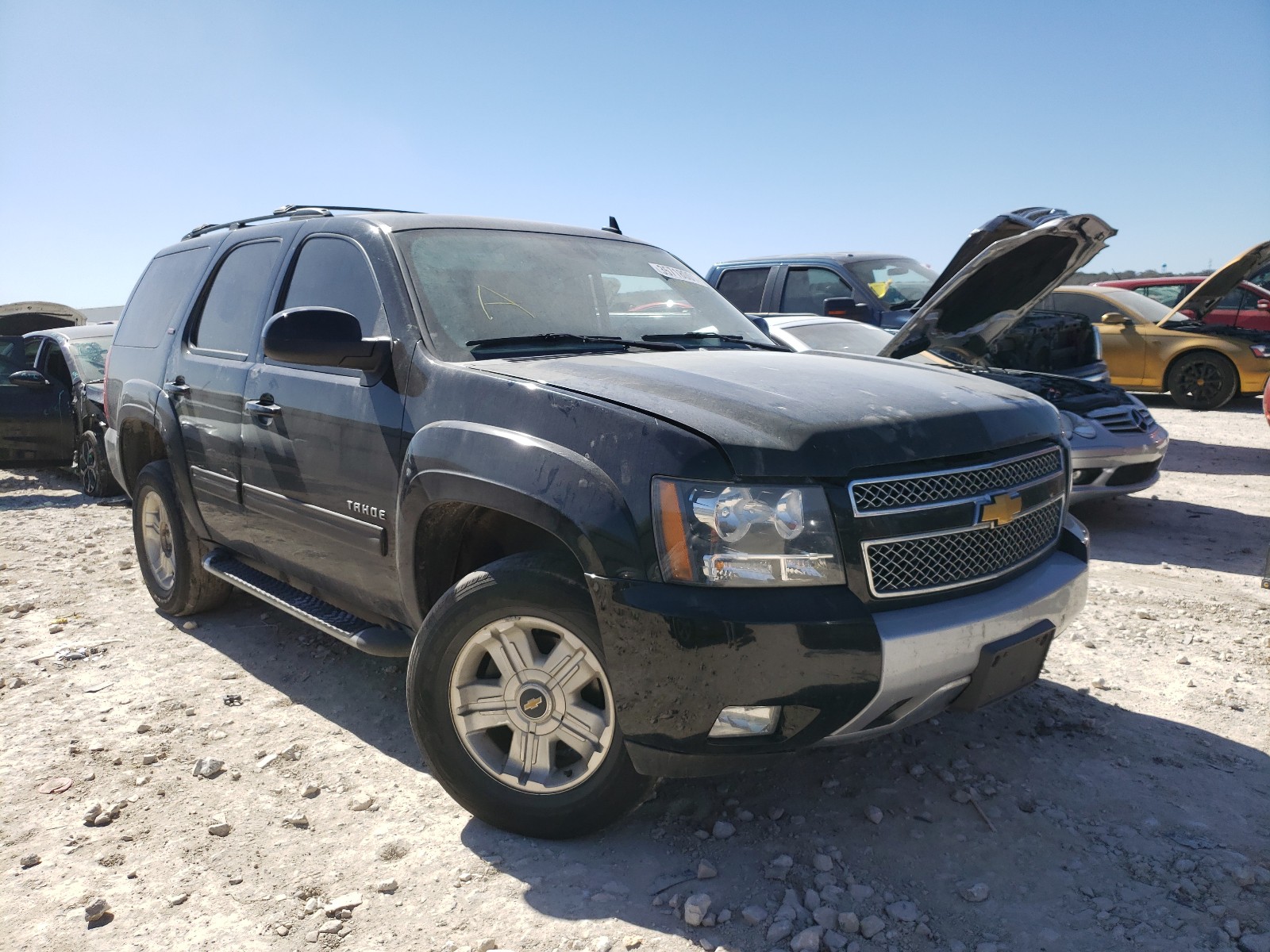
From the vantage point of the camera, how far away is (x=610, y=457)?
99.6 inches

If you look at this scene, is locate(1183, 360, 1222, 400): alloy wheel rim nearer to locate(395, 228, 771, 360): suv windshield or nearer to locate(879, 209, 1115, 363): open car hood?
locate(879, 209, 1115, 363): open car hood

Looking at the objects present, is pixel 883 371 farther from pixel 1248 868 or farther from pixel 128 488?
pixel 128 488

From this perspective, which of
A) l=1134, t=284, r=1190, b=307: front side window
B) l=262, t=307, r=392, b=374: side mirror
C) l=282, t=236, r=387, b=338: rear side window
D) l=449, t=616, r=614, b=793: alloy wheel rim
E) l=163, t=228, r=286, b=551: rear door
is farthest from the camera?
l=1134, t=284, r=1190, b=307: front side window

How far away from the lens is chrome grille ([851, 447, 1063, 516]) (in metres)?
2.51

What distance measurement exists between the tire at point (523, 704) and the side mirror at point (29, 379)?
28.2ft

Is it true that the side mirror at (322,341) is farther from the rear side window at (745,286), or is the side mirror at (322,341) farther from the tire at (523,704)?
the rear side window at (745,286)

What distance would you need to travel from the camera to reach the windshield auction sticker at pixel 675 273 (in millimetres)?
4250

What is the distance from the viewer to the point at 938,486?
2639 mm

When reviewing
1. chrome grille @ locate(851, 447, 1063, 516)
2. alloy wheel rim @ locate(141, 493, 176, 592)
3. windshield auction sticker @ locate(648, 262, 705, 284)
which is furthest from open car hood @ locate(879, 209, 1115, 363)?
alloy wheel rim @ locate(141, 493, 176, 592)

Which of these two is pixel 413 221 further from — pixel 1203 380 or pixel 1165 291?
pixel 1165 291

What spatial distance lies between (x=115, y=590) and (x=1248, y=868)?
570 cm

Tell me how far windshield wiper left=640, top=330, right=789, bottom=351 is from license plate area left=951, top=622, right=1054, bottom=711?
5.34 feet

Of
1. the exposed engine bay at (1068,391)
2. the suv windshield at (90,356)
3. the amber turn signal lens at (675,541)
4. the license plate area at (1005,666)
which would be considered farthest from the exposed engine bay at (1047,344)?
the suv windshield at (90,356)

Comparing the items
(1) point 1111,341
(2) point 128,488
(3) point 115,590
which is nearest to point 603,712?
(2) point 128,488
